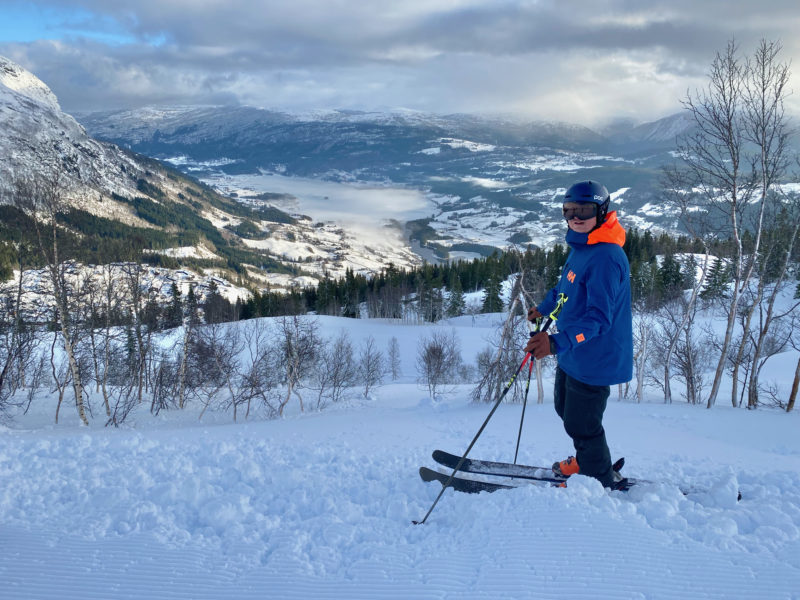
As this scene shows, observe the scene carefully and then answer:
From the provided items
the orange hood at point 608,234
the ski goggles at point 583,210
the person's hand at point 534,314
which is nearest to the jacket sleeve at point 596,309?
the orange hood at point 608,234

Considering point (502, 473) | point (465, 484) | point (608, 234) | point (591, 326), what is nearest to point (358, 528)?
point (465, 484)

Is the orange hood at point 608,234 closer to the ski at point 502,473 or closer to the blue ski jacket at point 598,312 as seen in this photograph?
the blue ski jacket at point 598,312

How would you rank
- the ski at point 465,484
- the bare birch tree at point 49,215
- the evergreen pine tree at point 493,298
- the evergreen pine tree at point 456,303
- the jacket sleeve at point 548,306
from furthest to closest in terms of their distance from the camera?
1. the evergreen pine tree at point 456,303
2. the evergreen pine tree at point 493,298
3. the bare birch tree at point 49,215
4. the jacket sleeve at point 548,306
5. the ski at point 465,484

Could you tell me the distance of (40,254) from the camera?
1459 cm

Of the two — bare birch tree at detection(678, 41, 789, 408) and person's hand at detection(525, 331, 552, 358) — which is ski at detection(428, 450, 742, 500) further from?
bare birch tree at detection(678, 41, 789, 408)

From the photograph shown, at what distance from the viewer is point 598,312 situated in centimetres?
391

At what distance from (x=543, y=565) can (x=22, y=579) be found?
11.5ft

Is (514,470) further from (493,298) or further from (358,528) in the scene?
(493,298)

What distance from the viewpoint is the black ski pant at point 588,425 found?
167 inches

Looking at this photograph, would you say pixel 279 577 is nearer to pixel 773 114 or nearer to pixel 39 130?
pixel 773 114

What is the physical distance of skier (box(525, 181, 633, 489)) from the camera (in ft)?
12.9

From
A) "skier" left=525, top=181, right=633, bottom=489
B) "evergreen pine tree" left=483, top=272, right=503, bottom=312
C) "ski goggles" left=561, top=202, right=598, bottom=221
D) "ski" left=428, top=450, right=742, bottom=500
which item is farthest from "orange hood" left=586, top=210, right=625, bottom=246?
"evergreen pine tree" left=483, top=272, right=503, bottom=312

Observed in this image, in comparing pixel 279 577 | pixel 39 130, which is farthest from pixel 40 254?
pixel 39 130

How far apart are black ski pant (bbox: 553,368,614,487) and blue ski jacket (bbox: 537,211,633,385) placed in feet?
0.47
